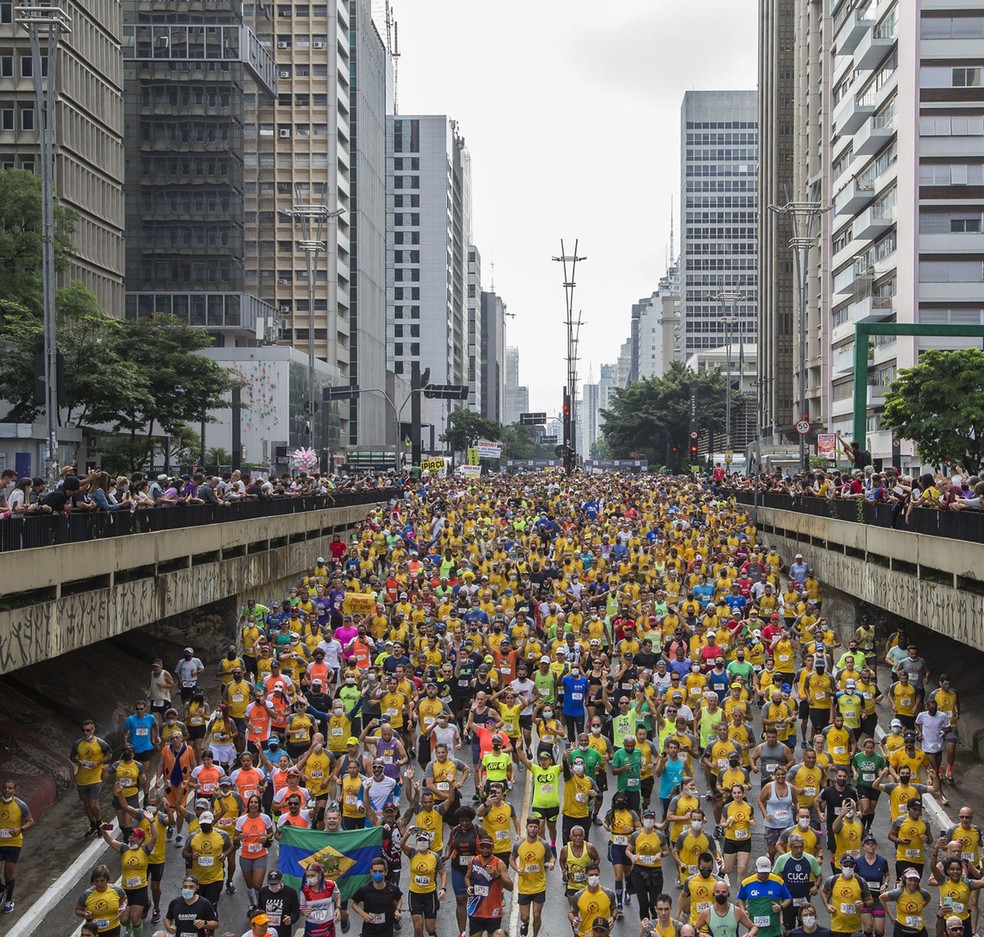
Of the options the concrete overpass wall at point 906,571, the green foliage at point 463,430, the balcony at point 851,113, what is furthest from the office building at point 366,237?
the concrete overpass wall at point 906,571

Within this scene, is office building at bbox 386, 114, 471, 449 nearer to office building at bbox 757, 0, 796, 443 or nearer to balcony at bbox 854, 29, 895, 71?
office building at bbox 757, 0, 796, 443

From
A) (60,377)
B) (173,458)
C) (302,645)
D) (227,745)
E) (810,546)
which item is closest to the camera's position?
(227,745)

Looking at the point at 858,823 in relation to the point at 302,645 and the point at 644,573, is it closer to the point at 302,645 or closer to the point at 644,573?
the point at 302,645

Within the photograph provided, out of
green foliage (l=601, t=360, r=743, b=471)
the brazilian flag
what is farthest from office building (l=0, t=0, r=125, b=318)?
green foliage (l=601, t=360, r=743, b=471)

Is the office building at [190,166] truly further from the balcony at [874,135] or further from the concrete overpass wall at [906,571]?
the concrete overpass wall at [906,571]

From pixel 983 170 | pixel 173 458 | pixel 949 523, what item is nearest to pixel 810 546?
pixel 949 523

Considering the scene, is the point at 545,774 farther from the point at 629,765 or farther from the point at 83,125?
the point at 83,125

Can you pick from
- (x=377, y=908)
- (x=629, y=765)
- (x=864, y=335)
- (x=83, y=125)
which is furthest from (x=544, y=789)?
(x=83, y=125)
